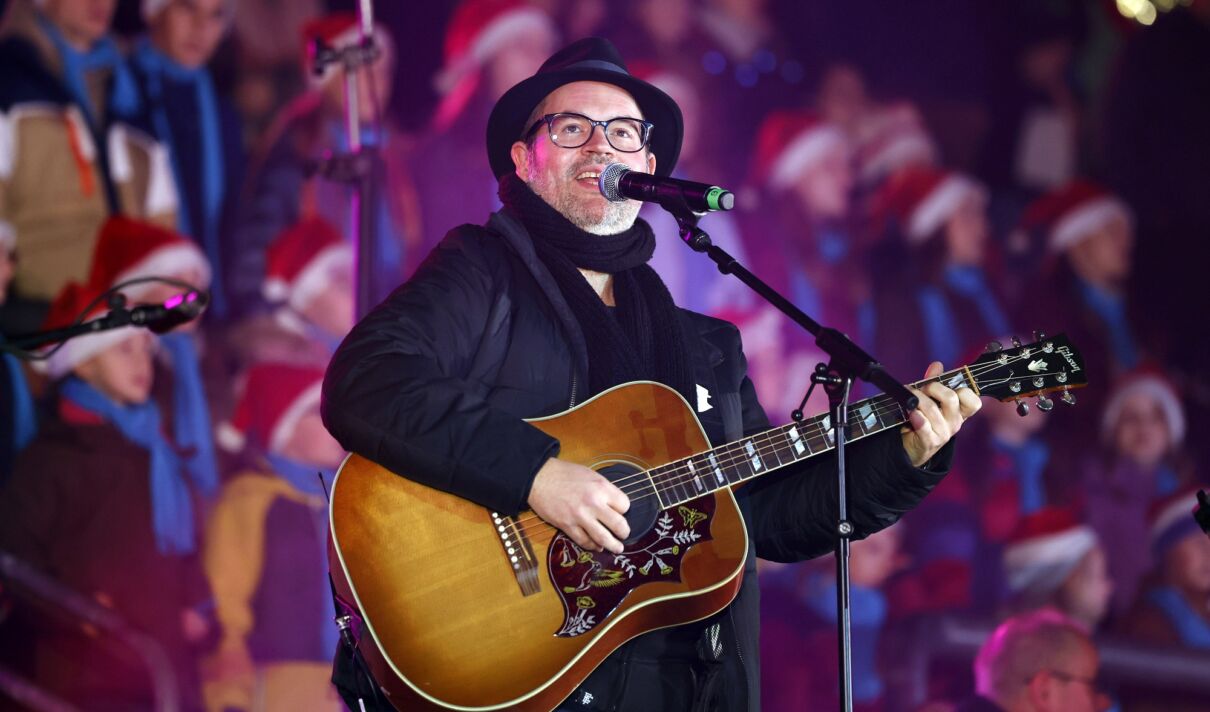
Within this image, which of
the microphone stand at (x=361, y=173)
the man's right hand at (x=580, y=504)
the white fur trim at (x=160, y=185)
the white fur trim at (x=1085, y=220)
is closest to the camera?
the man's right hand at (x=580, y=504)

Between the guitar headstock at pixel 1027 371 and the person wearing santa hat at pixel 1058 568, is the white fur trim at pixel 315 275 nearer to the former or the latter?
the guitar headstock at pixel 1027 371

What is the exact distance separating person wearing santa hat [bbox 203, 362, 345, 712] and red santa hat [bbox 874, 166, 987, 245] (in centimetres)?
374

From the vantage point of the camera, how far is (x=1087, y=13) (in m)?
7.49

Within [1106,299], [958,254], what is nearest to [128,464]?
[958,254]

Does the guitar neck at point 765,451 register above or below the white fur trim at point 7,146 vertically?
below

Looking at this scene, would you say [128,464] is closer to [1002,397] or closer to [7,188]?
[7,188]

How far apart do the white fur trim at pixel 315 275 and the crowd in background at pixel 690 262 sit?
16 mm

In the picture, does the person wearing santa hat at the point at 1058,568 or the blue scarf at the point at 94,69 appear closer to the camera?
the blue scarf at the point at 94,69

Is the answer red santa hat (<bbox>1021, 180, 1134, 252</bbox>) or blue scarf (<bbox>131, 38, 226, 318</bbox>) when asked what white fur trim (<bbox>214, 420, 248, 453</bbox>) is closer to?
blue scarf (<bbox>131, 38, 226, 318</bbox>)

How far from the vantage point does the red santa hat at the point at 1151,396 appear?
7.06 m

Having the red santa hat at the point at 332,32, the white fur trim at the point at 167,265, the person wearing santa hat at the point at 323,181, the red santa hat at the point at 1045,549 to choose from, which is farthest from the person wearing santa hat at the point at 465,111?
the red santa hat at the point at 1045,549

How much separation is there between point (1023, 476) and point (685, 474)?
4826 mm

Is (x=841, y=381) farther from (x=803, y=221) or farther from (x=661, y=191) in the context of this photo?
(x=803, y=221)

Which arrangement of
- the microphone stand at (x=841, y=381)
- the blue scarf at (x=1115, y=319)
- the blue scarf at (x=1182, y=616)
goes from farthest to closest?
the blue scarf at (x=1115, y=319) < the blue scarf at (x=1182, y=616) < the microphone stand at (x=841, y=381)
